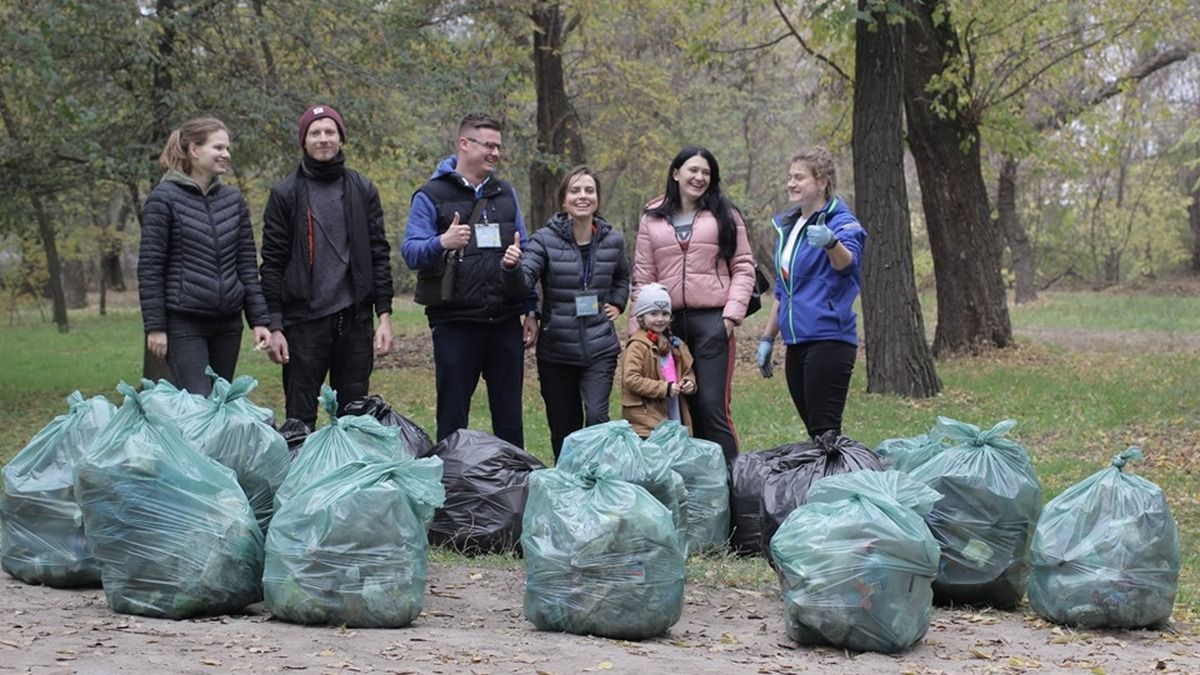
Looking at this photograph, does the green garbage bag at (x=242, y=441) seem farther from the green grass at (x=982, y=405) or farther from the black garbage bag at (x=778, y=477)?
the black garbage bag at (x=778, y=477)

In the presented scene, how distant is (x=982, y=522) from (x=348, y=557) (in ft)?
7.87

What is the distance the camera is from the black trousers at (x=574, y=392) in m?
7.02

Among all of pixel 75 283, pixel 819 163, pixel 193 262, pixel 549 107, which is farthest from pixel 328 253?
pixel 75 283

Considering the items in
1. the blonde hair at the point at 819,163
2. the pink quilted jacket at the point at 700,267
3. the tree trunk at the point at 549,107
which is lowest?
the pink quilted jacket at the point at 700,267

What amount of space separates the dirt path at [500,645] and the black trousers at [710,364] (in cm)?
160

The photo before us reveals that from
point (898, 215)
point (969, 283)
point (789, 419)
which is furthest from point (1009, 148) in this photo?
point (789, 419)

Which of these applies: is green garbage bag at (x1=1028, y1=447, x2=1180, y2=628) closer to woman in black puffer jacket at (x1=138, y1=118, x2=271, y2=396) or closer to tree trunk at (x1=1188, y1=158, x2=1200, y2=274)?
woman in black puffer jacket at (x1=138, y1=118, x2=271, y2=396)

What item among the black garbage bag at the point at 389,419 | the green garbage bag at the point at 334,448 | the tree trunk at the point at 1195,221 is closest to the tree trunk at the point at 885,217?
the black garbage bag at the point at 389,419

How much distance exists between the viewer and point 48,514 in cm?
543

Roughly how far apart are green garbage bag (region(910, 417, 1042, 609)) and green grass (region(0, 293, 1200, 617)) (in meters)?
0.72

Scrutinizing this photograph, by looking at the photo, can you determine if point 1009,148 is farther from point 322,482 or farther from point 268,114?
point 322,482

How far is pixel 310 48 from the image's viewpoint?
14.0 m

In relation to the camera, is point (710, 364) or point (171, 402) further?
point (710, 364)

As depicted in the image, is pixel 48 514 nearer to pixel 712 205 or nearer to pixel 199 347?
pixel 199 347
